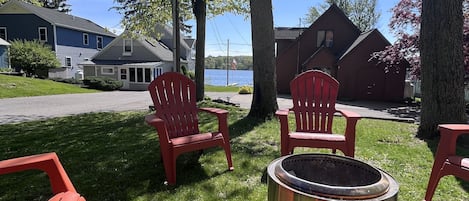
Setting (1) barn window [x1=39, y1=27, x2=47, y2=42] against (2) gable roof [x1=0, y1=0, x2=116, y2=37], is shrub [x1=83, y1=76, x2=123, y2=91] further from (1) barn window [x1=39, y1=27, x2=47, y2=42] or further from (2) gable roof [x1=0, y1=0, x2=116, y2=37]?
(1) barn window [x1=39, y1=27, x2=47, y2=42]

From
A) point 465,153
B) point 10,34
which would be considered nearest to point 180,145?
point 465,153

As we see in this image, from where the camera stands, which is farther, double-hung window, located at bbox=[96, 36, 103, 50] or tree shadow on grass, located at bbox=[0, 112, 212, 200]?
double-hung window, located at bbox=[96, 36, 103, 50]

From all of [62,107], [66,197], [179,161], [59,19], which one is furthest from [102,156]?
[59,19]

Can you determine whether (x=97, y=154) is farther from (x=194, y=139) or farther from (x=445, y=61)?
(x=445, y=61)

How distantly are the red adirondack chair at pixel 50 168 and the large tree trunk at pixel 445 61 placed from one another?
494 centimetres

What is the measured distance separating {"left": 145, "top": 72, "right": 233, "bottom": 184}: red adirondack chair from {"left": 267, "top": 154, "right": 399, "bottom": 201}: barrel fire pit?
1464 millimetres

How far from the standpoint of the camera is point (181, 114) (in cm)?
380

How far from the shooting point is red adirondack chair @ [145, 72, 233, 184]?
128 inches

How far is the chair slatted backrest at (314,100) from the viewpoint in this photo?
389 cm

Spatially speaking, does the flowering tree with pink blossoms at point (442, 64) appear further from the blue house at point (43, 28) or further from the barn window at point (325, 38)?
the blue house at point (43, 28)

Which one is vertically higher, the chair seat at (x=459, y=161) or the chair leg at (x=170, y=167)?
the chair seat at (x=459, y=161)

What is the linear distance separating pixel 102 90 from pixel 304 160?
66.4 ft

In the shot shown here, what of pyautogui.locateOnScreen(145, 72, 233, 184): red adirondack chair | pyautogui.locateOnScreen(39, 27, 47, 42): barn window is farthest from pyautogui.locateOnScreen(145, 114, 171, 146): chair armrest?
pyautogui.locateOnScreen(39, 27, 47, 42): barn window

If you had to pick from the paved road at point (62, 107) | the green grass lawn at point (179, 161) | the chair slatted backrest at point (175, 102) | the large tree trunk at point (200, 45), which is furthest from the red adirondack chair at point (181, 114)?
the large tree trunk at point (200, 45)
